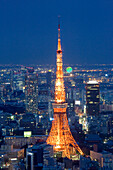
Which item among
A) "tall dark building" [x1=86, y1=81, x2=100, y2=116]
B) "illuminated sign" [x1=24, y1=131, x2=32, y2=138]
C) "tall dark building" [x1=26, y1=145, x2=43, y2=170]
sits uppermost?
"tall dark building" [x1=86, y1=81, x2=100, y2=116]

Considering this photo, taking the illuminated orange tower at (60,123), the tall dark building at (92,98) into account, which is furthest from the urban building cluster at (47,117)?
the illuminated orange tower at (60,123)

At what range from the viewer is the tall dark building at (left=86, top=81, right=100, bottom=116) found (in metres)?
26.0

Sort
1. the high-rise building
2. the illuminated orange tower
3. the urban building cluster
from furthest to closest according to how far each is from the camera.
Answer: the high-rise building → the illuminated orange tower → the urban building cluster

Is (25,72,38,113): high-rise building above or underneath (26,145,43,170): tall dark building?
above

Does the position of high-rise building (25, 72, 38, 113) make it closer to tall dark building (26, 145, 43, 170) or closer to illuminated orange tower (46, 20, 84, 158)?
illuminated orange tower (46, 20, 84, 158)

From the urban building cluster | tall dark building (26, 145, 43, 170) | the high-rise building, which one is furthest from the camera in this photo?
the high-rise building

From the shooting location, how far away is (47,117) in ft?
77.0

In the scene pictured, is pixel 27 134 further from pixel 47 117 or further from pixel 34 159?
pixel 34 159

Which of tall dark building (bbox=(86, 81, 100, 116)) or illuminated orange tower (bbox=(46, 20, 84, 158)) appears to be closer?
illuminated orange tower (bbox=(46, 20, 84, 158))

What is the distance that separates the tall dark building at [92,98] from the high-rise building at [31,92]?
2711mm

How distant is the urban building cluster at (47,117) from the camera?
1413 centimetres

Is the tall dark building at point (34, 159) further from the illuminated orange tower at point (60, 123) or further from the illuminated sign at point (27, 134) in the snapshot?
the illuminated sign at point (27, 134)

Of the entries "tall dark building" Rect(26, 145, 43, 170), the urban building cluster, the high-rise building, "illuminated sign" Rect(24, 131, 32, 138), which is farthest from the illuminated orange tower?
the high-rise building

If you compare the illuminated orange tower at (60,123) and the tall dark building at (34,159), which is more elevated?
the illuminated orange tower at (60,123)
